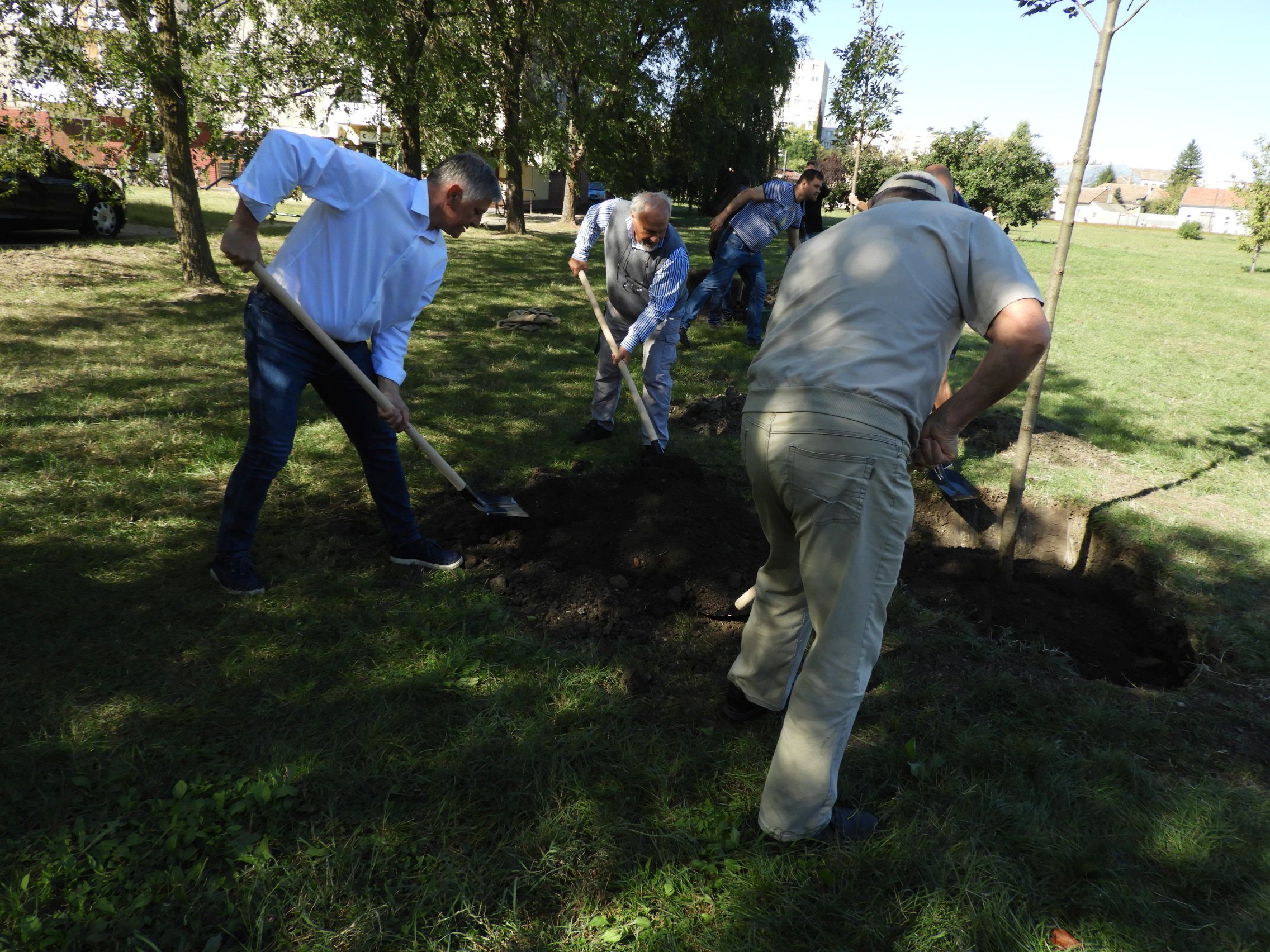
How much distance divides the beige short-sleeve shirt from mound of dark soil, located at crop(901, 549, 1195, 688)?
209 centimetres

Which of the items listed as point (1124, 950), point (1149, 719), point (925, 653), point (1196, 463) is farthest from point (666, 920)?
point (1196, 463)

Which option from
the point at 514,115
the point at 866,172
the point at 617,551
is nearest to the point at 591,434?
the point at 617,551

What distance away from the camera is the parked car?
37.4ft

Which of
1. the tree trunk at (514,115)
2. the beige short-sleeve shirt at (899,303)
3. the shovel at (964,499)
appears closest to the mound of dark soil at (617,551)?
the shovel at (964,499)

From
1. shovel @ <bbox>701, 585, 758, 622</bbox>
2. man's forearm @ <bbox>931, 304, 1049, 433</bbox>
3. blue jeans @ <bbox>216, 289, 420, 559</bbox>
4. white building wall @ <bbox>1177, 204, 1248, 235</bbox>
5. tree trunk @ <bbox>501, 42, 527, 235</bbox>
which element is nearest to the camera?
man's forearm @ <bbox>931, 304, 1049, 433</bbox>

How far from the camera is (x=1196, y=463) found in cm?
581

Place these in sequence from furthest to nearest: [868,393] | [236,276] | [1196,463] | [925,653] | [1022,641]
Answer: [236,276]
[1196,463]
[1022,641]
[925,653]
[868,393]

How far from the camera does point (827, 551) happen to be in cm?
213

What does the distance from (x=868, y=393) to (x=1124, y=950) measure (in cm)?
167

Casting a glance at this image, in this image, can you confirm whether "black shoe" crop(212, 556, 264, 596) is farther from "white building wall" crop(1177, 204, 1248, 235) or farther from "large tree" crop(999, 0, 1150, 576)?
"white building wall" crop(1177, 204, 1248, 235)

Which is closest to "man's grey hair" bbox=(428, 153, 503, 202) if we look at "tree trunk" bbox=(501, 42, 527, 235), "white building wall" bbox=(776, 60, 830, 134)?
"tree trunk" bbox=(501, 42, 527, 235)

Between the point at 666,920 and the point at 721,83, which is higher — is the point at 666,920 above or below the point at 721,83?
below

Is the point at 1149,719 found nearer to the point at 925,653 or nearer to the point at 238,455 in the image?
the point at 925,653

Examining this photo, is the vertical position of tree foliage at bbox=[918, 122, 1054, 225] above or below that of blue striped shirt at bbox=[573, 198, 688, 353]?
above
